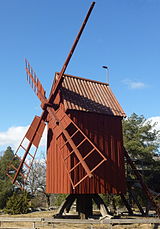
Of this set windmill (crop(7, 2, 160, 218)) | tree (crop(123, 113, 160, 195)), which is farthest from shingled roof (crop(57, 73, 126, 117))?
tree (crop(123, 113, 160, 195))

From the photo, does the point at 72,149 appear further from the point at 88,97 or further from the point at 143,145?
the point at 143,145

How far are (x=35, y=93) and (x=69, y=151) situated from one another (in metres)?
5.47

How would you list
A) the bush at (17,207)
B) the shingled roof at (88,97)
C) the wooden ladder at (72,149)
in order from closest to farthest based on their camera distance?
the wooden ladder at (72,149) < the shingled roof at (88,97) < the bush at (17,207)

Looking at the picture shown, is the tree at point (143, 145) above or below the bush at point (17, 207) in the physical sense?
above

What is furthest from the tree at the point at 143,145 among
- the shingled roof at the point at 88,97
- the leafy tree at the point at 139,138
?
the shingled roof at the point at 88,97

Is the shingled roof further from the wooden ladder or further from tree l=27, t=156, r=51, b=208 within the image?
tree l=27, t=156, r=51, b=208

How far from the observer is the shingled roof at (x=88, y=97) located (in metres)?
14.8

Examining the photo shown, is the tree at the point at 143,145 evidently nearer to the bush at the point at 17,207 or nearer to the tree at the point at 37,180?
the bush at the point at 17,207

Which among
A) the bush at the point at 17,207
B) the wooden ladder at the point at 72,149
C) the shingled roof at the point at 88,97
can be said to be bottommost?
the bush at the point at 17,207

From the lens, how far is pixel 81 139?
14.2 meters

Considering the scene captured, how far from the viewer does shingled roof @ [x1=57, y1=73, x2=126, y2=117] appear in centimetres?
1485

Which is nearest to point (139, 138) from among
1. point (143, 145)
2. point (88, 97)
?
point (143, 145)

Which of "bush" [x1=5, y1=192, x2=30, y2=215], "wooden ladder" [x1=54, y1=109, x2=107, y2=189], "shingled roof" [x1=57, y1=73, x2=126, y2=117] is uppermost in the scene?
"shingled roof" [x1=57, y1=73, x2=126, y2=117]

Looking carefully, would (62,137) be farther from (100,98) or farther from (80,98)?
(100,98)
